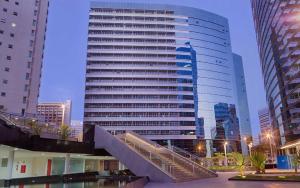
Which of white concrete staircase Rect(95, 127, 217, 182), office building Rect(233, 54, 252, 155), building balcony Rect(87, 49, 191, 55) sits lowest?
white concrete staircase Rect(95, 127, 217, 182)

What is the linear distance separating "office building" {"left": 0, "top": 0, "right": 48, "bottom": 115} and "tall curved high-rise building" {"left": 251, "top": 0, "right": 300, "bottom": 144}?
180 feet

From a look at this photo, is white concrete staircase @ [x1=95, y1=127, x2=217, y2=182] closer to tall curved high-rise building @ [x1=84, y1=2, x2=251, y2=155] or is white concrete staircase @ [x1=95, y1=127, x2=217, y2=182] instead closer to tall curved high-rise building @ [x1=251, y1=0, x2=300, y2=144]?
tall curved high-rise building @ [x1=251, y1=0, x2=300, y2=144]

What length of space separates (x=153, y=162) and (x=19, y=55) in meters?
42.7

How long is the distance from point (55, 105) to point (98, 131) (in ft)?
411

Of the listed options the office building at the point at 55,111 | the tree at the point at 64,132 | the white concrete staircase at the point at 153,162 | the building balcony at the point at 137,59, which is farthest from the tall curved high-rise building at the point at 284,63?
the office building at the point at 55,111

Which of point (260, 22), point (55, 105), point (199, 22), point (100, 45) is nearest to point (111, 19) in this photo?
point (100, 45)

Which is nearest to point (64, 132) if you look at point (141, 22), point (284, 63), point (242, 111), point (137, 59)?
point (284, 63)

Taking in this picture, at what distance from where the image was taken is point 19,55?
5572 cm

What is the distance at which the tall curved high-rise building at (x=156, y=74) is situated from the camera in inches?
3310

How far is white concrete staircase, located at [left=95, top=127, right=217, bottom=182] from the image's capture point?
24.4 metres

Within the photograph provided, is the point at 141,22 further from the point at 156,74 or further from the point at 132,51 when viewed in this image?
the point at 156,74

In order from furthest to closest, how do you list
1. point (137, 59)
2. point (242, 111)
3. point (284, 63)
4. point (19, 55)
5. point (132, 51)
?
point (242, 111)
point (132, 51)
point (137, 59)
point (284, 63)
point (19, 55)

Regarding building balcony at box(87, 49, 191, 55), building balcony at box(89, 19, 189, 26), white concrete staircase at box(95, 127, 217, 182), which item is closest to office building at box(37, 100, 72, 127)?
building balcony at box(87, 49, 191, 55)

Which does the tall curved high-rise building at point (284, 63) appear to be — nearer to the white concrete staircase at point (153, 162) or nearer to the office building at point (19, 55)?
the white concrete staircase at point (153, 162)
